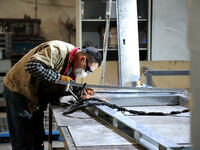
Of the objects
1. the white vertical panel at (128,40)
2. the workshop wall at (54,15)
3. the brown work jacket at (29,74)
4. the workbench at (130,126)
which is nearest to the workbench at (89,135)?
the workbench at (130,126)

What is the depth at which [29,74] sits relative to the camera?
2373 mm

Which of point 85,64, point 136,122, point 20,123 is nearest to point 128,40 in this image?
point 85,64

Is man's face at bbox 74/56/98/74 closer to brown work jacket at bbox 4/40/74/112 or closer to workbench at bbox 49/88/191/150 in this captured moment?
brown work jacket at bbox 4/40/74/112

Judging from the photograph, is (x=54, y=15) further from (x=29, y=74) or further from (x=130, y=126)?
(x=130, y=126)

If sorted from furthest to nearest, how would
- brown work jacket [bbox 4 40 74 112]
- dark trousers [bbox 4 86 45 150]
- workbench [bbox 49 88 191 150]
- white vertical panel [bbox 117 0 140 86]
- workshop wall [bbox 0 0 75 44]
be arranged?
workshop wall [bbox 0 0 75 44] → white vertical panel [bbox 117 0 140 86] → dark trousers [bbox 4 86 45 150] → brown work jacket [bbox 4 40 74 112] → workbench [bbox 49 88 191 150]

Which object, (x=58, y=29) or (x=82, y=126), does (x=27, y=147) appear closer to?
(x=82, y=126)

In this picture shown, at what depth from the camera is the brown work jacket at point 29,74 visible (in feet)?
7.59

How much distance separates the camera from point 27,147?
2.43 metres

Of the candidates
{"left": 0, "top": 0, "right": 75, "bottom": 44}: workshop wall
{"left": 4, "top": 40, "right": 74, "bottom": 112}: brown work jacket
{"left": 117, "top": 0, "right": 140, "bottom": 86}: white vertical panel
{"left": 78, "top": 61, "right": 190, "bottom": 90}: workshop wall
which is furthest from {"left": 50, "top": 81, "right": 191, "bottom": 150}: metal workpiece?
{"left": 0, "top": 0, "right": 75, "bottom": 44}: workshop wall

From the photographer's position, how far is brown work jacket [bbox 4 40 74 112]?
7.59 ft

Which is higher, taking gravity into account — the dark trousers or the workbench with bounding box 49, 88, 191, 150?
the workbench with bounding box 49, 88, 191, 150

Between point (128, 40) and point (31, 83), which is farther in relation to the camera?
point (128, 40)

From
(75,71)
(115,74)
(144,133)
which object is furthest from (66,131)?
(115,74)

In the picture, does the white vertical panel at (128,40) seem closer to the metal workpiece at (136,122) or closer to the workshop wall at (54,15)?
the metal workpiece at (136,122)
